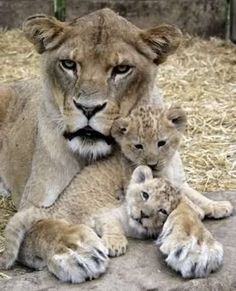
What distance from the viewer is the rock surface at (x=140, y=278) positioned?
348cm

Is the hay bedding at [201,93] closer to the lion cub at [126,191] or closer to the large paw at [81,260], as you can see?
the lion cub at [126,191]

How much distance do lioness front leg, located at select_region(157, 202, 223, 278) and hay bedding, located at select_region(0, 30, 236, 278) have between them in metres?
1.23

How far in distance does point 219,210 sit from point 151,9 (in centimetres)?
466

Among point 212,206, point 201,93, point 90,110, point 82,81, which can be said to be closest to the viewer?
point 90,110

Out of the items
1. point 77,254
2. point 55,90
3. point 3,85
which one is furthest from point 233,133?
point 77,254

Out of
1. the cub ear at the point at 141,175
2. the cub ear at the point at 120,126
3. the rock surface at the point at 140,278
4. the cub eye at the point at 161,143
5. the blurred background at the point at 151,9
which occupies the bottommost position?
the blurred background at the point at 151,9

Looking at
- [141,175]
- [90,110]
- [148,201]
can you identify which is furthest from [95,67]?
[148,201]

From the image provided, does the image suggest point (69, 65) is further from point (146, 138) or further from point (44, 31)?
point (146, 138)

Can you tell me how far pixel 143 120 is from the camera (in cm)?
381

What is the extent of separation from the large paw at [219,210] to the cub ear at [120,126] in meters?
0.57

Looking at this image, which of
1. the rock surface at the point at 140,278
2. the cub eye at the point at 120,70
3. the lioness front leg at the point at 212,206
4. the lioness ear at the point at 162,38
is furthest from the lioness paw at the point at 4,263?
the lioness ear at the point at 162,38

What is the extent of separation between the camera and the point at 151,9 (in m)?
8.49

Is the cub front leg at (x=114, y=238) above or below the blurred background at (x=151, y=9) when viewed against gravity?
above

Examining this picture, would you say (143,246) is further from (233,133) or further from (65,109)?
(233,133)
